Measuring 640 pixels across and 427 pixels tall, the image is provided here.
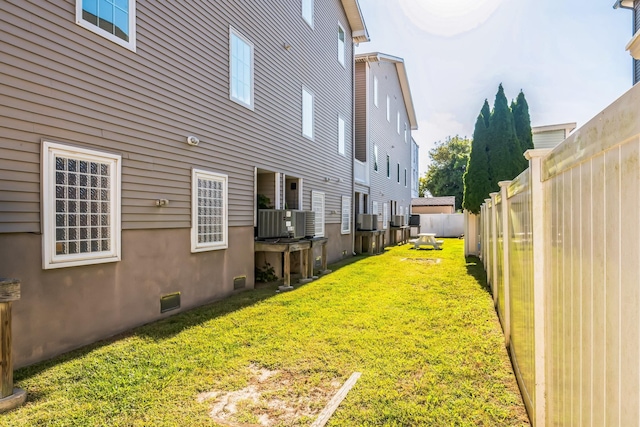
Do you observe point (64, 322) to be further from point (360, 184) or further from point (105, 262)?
point (360, 184)

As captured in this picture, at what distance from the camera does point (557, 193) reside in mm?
1788

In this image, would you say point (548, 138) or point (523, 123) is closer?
point (523, 123)

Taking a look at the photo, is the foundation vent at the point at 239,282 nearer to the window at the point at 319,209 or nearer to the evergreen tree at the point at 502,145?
the window at the point at 319,209

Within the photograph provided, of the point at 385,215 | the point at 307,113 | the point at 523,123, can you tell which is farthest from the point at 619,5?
the point at 385,215

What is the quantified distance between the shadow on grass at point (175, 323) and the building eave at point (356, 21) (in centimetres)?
1064

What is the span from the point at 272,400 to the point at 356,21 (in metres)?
14.2

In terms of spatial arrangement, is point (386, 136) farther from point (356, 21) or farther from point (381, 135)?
point (356, 21)

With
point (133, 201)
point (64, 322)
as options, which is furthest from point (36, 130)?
point (64, 322)

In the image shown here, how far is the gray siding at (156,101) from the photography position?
A: 382cm

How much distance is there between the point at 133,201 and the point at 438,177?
45.8 meters

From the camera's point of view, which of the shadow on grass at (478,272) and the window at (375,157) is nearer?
the shadow on grass at (478,272)

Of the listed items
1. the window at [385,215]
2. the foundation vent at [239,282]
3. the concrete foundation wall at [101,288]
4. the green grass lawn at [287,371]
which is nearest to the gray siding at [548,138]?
the window at [385,215]

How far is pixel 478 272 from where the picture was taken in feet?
31.3

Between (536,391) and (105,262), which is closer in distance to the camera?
(536,391)
